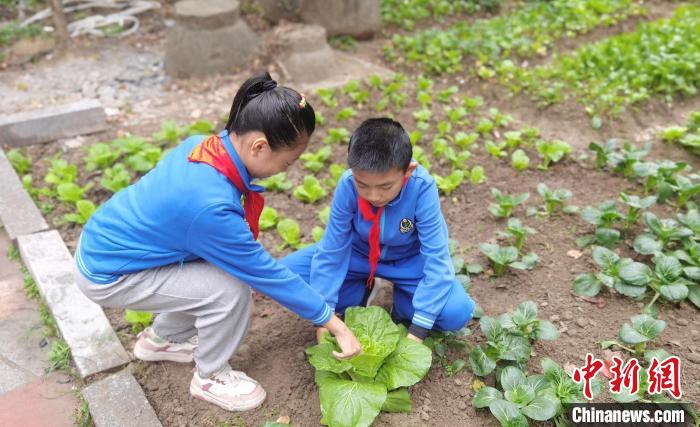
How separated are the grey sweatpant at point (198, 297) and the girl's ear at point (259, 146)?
20.7 inches

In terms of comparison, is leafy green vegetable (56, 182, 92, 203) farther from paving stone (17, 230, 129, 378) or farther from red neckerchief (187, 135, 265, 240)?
red neckerchief (187, 135, 265, 240)

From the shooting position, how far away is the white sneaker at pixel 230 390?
2551 mm

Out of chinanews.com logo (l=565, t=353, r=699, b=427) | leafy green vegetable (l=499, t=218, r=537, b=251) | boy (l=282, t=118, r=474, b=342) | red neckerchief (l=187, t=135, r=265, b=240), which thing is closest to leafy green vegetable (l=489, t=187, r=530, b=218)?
leafy green vegetable (l=499, t=218, r=537, b=251)

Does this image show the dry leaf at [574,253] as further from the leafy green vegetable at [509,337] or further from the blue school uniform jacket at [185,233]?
the blue school uniform jacket at [185,233]

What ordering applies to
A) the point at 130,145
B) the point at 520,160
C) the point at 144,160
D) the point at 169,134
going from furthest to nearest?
the point at 169,134, the point at 130,145, the point at 144,160, the point at 520,160

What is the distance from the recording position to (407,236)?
2.73 m

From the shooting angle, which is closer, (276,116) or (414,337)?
(276,116)

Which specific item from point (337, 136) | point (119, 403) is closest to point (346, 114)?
point (337, 136)

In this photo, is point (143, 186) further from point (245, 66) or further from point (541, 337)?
point (245, 66)

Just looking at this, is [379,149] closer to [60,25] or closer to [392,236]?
[392,236]

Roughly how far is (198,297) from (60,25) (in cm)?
584

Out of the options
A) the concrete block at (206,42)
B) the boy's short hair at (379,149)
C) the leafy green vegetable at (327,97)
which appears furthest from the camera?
the concrete block at (206,42)

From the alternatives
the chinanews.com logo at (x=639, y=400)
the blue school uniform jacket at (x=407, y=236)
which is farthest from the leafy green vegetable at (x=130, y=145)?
the chinanews.com logo at (x=639, y=400)

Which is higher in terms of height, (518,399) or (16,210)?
(518,399)
